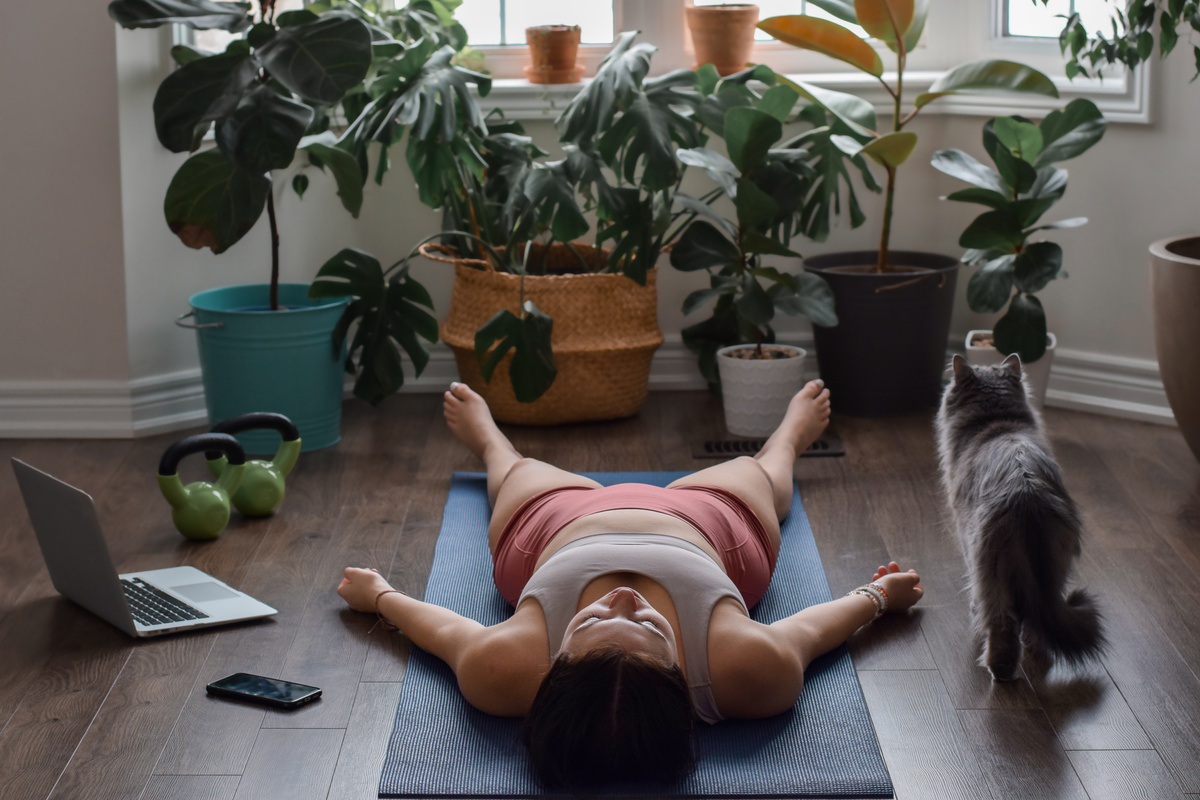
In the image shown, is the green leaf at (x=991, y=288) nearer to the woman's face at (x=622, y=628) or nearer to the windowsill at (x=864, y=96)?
the windowsill at (x=864, y=96)

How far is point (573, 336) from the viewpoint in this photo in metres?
3.04

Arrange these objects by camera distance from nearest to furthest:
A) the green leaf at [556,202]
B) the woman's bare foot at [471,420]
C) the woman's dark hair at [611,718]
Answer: the woman's dark hair at [611,718]
the woman's bare foot at [471,420]
the green leaf at [556,202]

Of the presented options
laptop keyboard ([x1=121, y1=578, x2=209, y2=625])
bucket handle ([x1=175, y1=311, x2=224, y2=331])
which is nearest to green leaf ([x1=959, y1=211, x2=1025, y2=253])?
bucket handle ([x1=175, y1=311, x2=224, y2=331])

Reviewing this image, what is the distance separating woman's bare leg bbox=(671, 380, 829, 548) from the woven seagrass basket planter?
26.8 inches

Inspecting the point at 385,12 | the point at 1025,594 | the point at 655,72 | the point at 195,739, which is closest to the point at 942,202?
the point at 655,72

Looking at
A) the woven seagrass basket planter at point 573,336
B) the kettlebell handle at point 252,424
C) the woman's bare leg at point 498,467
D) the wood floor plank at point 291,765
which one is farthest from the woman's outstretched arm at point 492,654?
the woven seagrass basket planter at point 573,336

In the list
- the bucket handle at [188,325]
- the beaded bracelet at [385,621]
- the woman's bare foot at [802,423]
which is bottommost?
the beaded bracelet at [385,621]

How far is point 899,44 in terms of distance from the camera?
2.95m

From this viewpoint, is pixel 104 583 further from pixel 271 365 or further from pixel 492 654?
pixel 271 365

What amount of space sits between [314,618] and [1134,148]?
2.37 meters

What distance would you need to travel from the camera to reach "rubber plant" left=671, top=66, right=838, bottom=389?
9.12ft

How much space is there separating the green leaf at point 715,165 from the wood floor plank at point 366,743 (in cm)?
147

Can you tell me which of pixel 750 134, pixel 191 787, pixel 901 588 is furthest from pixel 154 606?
pixel 750 134

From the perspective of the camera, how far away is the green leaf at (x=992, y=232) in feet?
9.24
